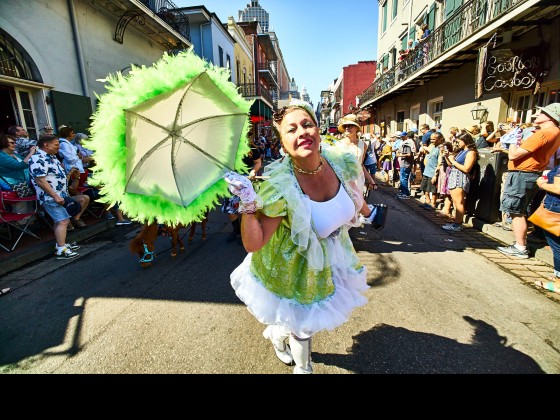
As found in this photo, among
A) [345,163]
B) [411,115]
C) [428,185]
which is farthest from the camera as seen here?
[411,115]

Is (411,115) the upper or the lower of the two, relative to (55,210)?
upper

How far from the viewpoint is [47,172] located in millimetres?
4562

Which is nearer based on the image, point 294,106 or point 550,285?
point 294,106

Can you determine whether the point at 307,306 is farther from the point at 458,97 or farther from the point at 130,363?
the point at 458,97

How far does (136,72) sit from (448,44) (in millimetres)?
12100

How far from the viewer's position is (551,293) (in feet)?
11.1

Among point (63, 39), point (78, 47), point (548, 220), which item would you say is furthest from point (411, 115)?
point (63, 39)

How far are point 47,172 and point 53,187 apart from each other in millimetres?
280

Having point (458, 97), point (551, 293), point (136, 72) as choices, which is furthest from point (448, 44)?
point (136, 72)

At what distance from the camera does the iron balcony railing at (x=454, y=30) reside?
7.54m

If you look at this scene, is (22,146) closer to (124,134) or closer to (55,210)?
(55,210)

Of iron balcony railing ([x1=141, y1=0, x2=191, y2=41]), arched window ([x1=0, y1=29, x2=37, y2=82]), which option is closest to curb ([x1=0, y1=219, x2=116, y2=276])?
arched window ([x1=0, y1=29, x2=37, y2=82])

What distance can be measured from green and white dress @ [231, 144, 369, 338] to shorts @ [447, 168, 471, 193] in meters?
4.59

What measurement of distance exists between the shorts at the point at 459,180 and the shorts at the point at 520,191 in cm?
113
